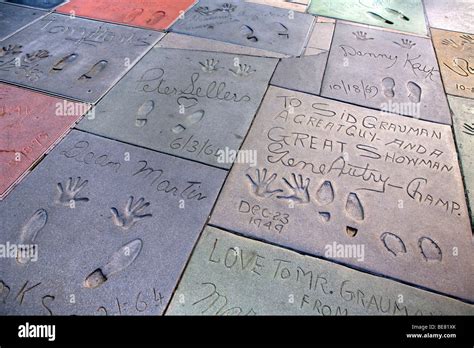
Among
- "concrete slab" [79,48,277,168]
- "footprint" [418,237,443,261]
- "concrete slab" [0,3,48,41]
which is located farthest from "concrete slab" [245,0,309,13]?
"footprint" [418,237,443,261]

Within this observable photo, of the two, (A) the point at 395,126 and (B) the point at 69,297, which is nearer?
(B) the point at 69,297

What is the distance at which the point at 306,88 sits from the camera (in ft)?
10.7

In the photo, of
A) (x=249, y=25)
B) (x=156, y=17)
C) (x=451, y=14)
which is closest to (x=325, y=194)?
(x=249, y=25)

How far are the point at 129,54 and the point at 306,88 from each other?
1794 millimetres

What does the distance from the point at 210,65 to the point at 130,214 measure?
184cm

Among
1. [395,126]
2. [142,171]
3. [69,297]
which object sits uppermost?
[395,126]

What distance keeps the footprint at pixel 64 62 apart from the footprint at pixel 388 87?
2990mm

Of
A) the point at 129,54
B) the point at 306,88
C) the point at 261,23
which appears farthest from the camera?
the point at 261,23

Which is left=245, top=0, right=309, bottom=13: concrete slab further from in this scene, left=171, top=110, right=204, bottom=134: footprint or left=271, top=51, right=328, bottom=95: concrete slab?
left=171, top=110, right=204, bottom=134: footprint

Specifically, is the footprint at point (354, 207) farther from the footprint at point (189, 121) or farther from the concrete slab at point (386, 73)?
the footprint at point (189, 121)

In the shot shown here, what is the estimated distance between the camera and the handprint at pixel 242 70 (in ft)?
11.1

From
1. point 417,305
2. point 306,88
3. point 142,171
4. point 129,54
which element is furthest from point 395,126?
point 129,54

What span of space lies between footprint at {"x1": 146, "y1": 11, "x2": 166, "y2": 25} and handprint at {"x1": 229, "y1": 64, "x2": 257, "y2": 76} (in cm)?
133
